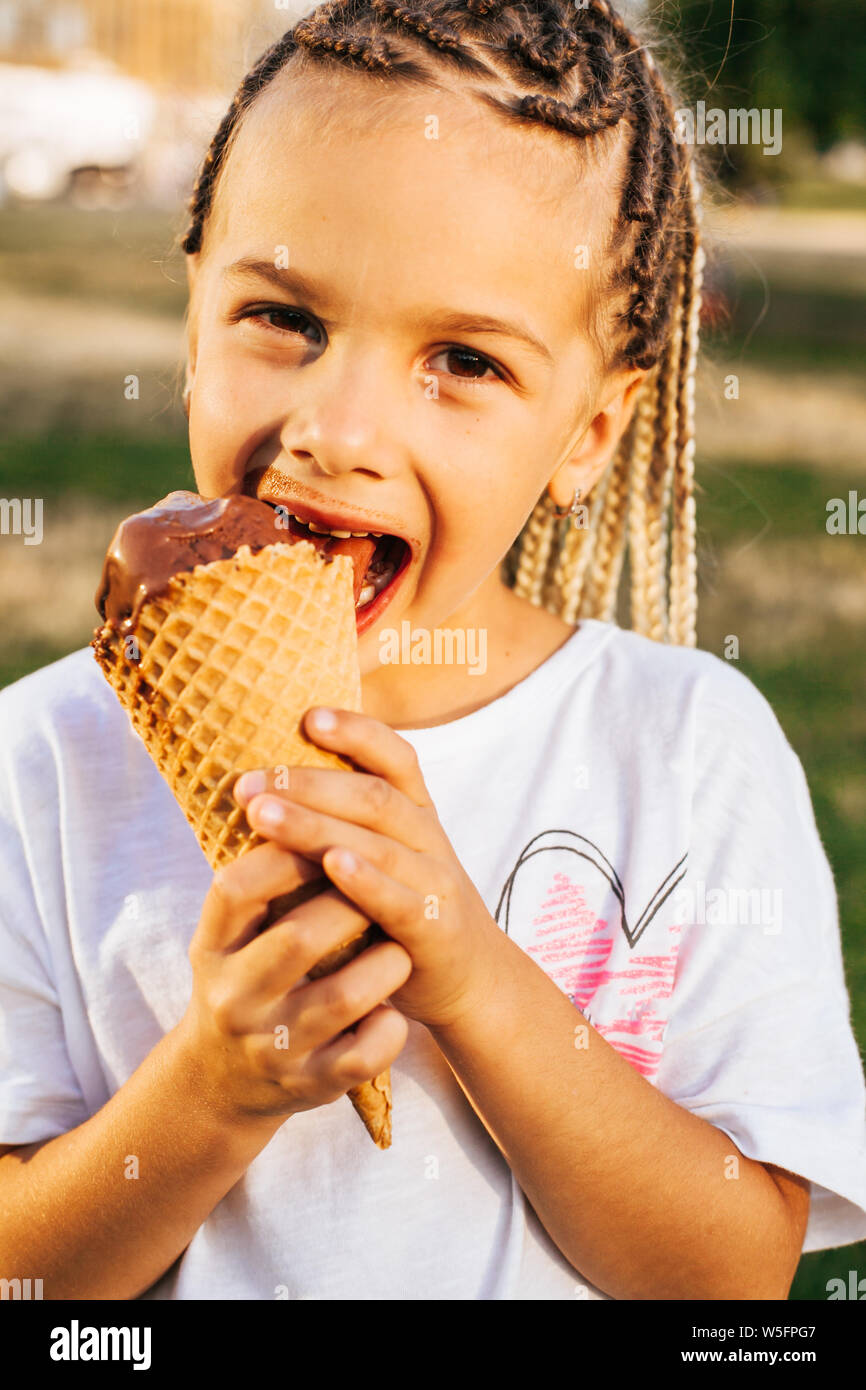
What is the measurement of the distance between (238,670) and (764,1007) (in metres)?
0.95

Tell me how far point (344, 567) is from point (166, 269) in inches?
48.2

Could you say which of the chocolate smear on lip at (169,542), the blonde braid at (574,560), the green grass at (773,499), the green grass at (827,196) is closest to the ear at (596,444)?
the blonde braid at (574,560)

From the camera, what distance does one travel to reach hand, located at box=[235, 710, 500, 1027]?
1.48m

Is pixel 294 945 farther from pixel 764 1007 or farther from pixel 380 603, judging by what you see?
pixel 764 1007

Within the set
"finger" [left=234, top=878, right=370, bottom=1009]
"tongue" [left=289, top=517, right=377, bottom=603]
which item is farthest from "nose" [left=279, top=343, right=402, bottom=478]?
"finger" [left=234, top=878, right=370, bottom=1009]

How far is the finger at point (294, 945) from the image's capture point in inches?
59.0

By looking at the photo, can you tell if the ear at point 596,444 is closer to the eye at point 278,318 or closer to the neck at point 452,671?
the neck at point 452,671

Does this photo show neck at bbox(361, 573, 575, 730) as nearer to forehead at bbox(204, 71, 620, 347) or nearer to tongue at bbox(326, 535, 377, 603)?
tongue at bbox(326, 535, 377, 603)

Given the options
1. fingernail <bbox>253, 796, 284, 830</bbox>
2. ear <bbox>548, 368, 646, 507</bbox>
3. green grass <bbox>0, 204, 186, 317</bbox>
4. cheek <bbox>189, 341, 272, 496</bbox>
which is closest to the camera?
fingernail <bbox>253, 796, 284, 830</bbox>

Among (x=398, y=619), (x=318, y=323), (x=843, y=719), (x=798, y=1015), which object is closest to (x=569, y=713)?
(x=398, y=619)

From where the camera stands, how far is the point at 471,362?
74.3 inches

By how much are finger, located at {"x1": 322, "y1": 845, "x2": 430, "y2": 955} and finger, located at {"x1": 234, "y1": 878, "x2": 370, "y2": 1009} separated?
0.08 ft

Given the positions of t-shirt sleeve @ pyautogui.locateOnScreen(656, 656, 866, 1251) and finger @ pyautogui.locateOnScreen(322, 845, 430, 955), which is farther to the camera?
t-shirt sleeve @ pyautogui.locateOnScreen(656, 656, 866, 1251)

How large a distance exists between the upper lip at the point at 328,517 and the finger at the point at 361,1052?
2.07ft
